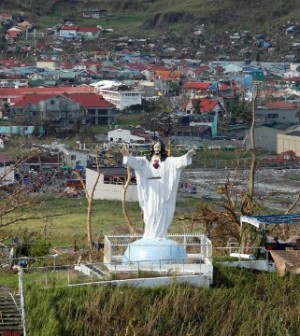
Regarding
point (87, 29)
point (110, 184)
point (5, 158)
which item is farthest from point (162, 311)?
point (87, 29)

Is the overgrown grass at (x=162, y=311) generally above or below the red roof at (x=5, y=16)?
above

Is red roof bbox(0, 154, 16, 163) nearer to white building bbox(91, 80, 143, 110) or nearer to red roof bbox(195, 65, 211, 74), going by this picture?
white building bbox(91, 80, 143, 110)

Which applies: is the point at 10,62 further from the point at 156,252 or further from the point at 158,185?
the point at 156,252

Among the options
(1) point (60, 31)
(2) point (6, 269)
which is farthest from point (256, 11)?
(2) point (6, 269)

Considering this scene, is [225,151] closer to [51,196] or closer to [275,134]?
[275,134]

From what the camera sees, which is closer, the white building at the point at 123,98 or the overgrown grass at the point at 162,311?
the overgrown grass at the point at 162,311

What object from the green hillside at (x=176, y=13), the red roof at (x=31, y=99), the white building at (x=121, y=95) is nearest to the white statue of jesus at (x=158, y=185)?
the red roof at (x=31, y=99)

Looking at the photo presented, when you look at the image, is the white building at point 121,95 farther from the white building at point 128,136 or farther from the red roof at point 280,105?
the white building at point 128,136
